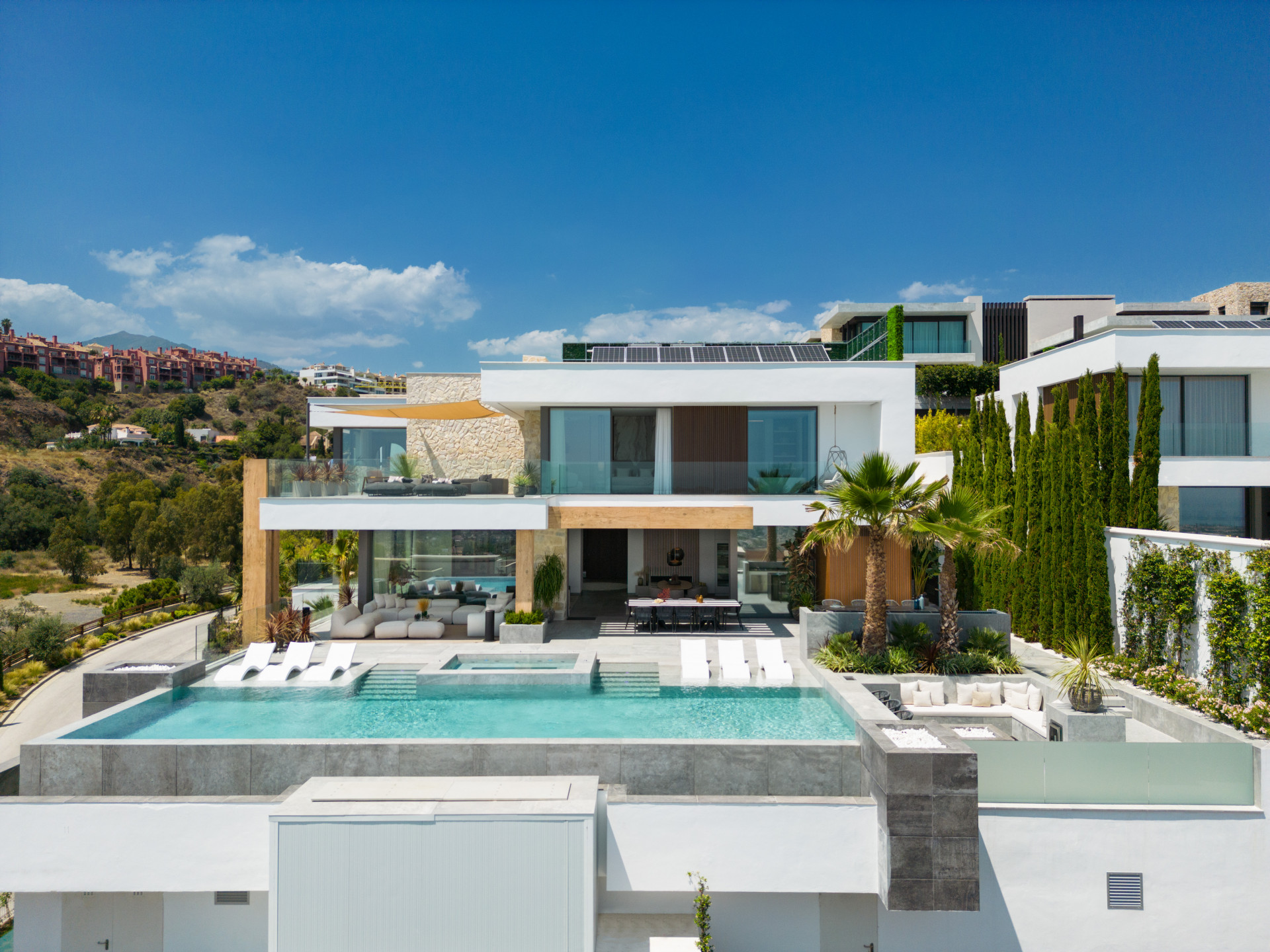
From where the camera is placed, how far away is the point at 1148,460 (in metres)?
15.5

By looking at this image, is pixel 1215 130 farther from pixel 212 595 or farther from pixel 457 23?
pixel 212 595

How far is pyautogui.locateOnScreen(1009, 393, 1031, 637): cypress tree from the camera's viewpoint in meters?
17.9

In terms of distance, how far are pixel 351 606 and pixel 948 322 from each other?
133ft

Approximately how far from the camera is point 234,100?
3472cm

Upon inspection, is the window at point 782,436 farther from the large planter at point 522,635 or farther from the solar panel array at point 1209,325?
the solar panel array at point 1209,325

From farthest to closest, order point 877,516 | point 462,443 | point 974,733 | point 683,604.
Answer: point 462,443 → point 683,604 → point 877,516 → point 974,733

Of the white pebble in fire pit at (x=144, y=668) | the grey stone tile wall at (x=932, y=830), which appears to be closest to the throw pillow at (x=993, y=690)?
the grey stone tile wall at (x=932, y=830)

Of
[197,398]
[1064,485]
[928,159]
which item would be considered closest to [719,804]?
[1064,485]

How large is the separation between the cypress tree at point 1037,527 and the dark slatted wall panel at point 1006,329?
101ft

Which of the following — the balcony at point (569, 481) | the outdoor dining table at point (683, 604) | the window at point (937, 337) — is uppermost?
the window at point (937, 337)

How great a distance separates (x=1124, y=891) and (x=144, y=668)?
644 inches

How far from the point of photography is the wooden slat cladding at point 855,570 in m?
19.4

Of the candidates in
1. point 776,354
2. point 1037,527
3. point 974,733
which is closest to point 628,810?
point 974,733

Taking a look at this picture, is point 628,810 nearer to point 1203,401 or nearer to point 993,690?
point 993,690
